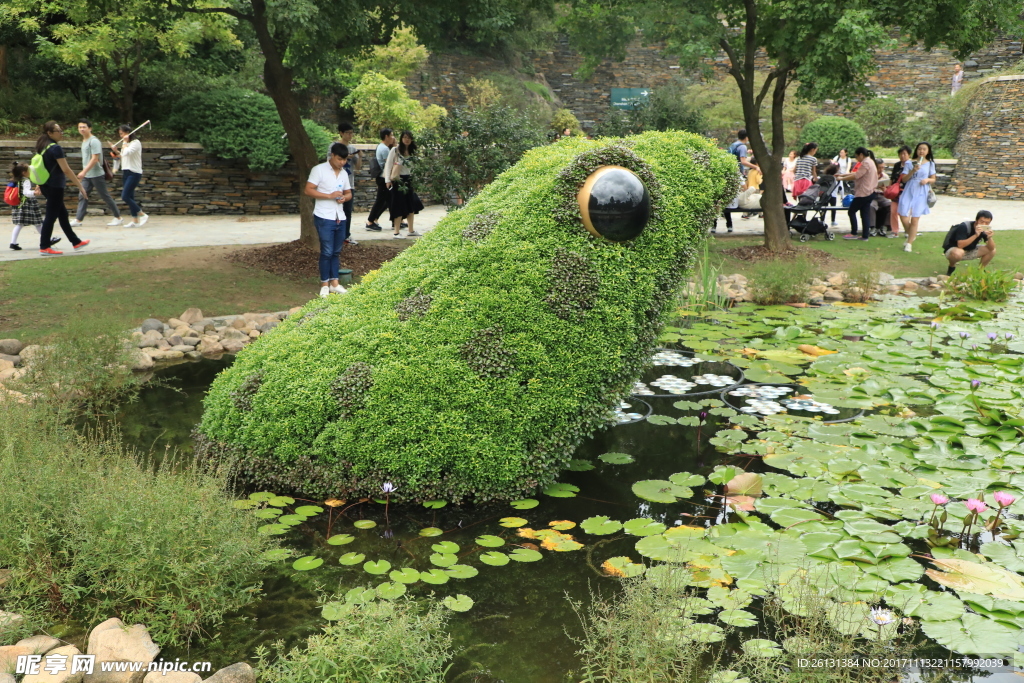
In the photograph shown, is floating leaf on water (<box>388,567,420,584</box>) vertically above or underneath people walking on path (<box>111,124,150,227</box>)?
underneath

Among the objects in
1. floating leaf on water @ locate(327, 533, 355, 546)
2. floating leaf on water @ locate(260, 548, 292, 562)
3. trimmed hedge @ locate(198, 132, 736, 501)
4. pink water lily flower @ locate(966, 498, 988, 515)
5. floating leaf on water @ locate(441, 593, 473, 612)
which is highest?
trimmed hedge @ locate(198, 132, 736, 501)

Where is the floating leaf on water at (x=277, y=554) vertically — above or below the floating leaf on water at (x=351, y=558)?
above

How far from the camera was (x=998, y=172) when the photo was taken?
21891mm

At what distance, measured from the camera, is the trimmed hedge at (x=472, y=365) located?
425 centimetres

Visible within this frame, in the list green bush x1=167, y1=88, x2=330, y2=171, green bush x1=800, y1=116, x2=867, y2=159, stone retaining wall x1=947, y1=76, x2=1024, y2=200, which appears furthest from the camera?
green bush x1=800, y1=116, x2=867, y2=159

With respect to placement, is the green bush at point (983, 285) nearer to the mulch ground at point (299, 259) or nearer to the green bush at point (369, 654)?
the mulch ground at point (299, 259)

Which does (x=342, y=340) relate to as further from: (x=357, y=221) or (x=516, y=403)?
(x=357, y=221)

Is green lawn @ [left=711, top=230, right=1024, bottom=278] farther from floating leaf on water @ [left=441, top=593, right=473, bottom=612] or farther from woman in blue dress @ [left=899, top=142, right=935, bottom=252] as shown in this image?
floating leaf on water @ [left=441, top=593, right=473, bottom=612]

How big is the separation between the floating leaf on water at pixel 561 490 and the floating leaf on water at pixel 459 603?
1.15m

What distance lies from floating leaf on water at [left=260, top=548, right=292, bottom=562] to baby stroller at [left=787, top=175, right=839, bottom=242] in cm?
1198

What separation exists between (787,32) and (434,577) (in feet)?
29.3

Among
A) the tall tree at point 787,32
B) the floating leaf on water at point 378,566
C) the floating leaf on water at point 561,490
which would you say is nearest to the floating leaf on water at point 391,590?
the floating leaf on water at point 378,566

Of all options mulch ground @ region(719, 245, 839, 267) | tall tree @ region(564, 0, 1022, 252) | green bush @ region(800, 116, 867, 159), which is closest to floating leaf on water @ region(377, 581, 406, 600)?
tall tree @ region(564, 0, 1022, 252)

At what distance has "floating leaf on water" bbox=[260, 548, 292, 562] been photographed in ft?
12.3
